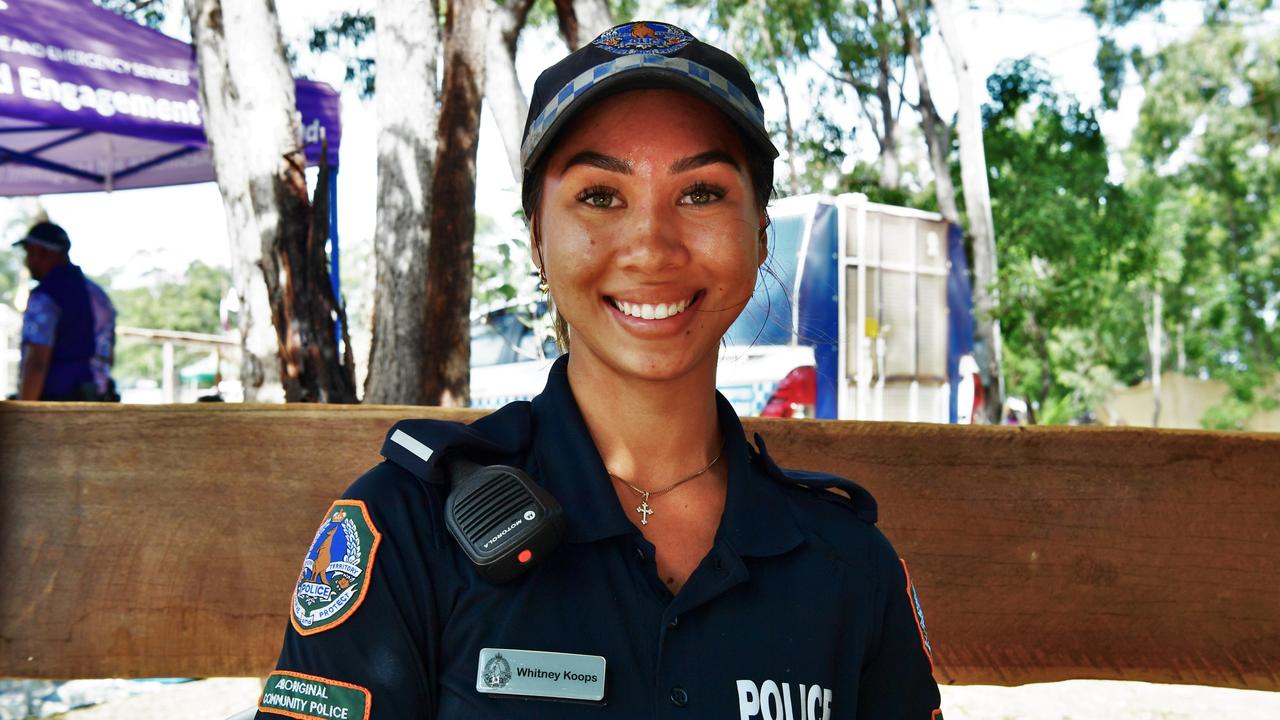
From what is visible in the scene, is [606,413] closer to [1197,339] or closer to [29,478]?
[29,478]

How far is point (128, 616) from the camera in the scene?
1.88 m

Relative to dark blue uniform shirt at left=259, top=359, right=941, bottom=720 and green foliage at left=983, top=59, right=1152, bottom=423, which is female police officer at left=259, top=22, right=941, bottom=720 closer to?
dark blue uniform shirt at left=259, top=359, right=941, bottom=720

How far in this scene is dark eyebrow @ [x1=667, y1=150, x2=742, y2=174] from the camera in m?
1.43

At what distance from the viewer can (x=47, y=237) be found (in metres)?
5.65

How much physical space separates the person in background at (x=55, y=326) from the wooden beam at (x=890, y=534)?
13.5 ft

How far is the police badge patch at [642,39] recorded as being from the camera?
144 cm

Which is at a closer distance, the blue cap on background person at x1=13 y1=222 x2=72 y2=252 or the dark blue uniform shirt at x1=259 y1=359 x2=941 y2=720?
the dark blue uniform shirt at x1=259 y1=359 x2=941 y2=720

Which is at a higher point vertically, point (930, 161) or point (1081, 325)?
point (930, 161)

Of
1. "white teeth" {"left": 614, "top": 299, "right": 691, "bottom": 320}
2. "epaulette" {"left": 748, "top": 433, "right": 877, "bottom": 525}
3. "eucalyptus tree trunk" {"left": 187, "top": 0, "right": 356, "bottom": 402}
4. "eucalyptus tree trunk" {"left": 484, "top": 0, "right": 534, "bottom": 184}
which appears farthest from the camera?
"eucalyptus tree trunk" {"left": 484, "top": 0, "right": 534, "bottom": 184}

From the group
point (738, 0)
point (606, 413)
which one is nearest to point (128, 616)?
point (606, 413)

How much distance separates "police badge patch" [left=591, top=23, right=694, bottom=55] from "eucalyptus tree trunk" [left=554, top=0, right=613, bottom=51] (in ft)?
11.5

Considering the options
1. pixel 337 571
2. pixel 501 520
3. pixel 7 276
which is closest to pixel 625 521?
pixel 501 520

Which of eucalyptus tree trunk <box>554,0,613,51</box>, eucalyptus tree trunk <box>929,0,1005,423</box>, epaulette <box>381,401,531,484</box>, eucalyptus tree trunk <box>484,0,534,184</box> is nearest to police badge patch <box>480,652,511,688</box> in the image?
epaulette <box>381,401,531,484</box>

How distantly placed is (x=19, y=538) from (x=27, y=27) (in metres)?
3.86
